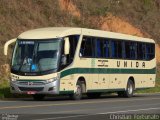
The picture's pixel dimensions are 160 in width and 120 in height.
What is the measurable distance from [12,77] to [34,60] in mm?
1246

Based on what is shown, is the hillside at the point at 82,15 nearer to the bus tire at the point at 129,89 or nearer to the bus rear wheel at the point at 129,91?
the bus rear wheel at the point at 129,91

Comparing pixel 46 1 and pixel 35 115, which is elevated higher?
pixel 46 1

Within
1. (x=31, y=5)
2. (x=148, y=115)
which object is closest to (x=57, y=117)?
(x=148, y=115)

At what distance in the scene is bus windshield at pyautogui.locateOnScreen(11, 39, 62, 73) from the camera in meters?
29.4

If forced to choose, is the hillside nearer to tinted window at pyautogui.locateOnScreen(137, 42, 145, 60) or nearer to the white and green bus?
the white and green bus

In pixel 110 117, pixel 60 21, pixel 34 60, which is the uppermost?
pixel 60 21

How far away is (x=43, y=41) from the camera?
29.8 meters

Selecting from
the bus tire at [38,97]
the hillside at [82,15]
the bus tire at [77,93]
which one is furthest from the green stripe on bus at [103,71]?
the hillside at [82,15]

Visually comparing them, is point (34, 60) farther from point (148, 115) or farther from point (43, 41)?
point (148, 115)

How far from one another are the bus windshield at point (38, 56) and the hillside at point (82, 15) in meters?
7.71

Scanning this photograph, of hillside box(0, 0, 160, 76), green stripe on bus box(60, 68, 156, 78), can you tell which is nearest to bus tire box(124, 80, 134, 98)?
green stripe on bus box(60, 68, 156, 78)

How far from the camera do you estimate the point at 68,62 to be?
30.1 m

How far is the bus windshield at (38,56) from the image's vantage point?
1158 inches

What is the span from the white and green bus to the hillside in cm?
681
